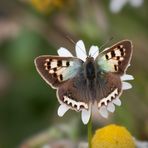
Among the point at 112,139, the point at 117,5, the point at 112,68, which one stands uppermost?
the point at 117,5

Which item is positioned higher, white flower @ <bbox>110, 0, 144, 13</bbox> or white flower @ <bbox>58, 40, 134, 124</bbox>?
white flower @ <bbox>110, 0, 144, 13</bbox>

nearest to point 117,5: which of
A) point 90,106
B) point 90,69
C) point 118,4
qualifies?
point 118,4

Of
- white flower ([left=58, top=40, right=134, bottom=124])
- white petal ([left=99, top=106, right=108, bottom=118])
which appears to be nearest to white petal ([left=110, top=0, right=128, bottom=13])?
white flower ([left=58, top=40, right=134, bottom=124])

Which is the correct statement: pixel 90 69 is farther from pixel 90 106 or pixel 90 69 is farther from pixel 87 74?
pixel 90 106

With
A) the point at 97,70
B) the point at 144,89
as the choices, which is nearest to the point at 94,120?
the point at 144,89

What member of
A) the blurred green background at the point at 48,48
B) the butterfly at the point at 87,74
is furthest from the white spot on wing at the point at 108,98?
the blurred green background at the point at 48,48

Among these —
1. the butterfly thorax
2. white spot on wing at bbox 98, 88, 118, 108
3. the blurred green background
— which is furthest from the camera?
the blurred green background

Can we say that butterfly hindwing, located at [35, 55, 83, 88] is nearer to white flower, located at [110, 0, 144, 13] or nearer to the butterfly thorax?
the butterfly thorax
